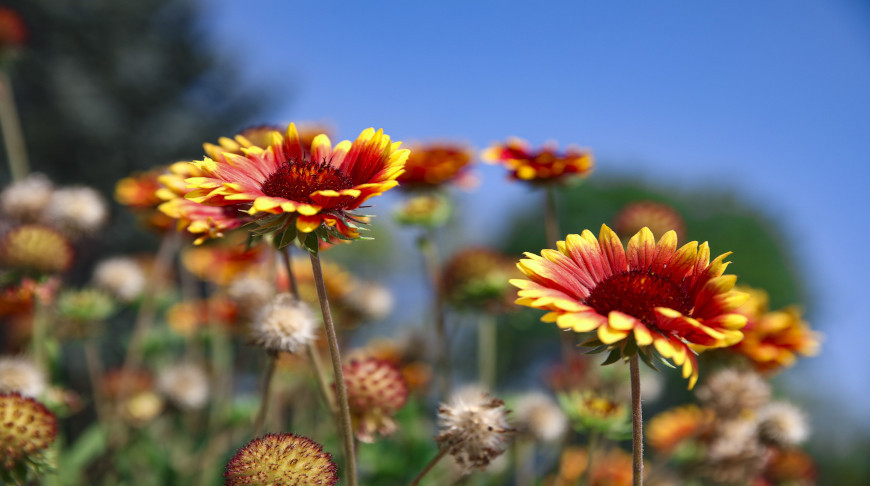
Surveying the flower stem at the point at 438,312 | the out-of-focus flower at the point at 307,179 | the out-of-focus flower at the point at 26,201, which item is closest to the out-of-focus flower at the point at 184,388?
the out-of-focus flower at the point at 26,201

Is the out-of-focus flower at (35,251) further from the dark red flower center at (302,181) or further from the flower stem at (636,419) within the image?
the flower stem at (636,419)

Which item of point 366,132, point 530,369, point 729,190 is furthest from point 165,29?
point 366,132

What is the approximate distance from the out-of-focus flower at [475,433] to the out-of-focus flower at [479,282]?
98cm

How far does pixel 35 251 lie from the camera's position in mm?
1799

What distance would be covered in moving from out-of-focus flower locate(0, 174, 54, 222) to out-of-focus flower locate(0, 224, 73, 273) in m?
0.30

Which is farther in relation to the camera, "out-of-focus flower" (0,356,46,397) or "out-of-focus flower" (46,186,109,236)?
"out-of-focus flower" (46,186,109,236)

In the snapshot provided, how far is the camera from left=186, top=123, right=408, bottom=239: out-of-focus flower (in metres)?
1.00

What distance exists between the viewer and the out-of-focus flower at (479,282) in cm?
216

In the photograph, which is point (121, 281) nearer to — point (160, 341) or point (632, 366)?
point (160, 341)

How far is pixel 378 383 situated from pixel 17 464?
76 cm

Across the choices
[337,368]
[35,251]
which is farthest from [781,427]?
[35,251]

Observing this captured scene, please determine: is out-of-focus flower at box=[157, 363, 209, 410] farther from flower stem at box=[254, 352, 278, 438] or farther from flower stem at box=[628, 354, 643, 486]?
flower stem at box=[628, 354, 643, 486]

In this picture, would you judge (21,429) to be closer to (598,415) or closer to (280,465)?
(280,465)

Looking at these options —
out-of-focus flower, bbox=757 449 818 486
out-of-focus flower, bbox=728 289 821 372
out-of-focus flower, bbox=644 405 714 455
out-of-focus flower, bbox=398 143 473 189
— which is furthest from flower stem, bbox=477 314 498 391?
out-of-focus flower, bbox=757 449 818 486
